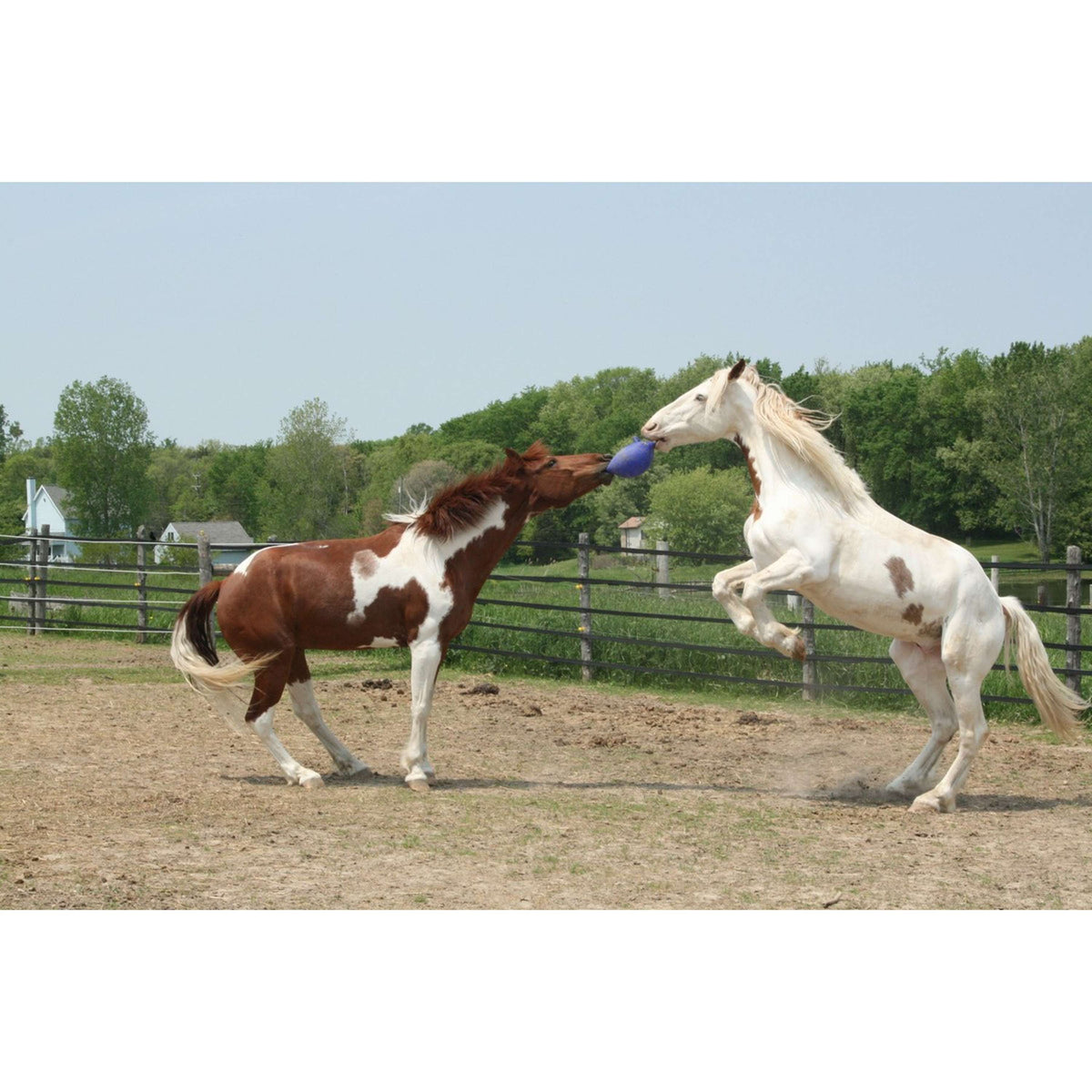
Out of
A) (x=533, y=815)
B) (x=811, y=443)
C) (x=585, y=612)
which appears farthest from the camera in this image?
(x=585, y=612)

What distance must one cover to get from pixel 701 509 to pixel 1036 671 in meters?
33.5

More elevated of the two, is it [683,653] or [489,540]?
[489,540]

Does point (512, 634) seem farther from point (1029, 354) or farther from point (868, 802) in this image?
point (1029, 354)

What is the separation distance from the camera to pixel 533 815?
564cm

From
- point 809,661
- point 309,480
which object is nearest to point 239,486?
point 309,480

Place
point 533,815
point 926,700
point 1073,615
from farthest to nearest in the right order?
1. point 1073,615
2. point 926,700
3. point 533,815

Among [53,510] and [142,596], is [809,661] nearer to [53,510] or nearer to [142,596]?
[142,596]

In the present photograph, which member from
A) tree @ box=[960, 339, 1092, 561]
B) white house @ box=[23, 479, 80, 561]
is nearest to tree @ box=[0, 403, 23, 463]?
white house @ box=[23, 479, 80, 561]

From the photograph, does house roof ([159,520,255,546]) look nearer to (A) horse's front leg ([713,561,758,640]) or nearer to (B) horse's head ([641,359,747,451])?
(B) horse's head ([641,359,747,451])

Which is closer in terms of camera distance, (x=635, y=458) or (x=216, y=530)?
(x=635, y=458)

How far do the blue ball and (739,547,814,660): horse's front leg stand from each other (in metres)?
0.99

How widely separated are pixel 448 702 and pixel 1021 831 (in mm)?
5404

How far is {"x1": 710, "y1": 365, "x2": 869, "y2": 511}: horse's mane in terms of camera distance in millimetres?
5867

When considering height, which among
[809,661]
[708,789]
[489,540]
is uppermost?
[489,540]
